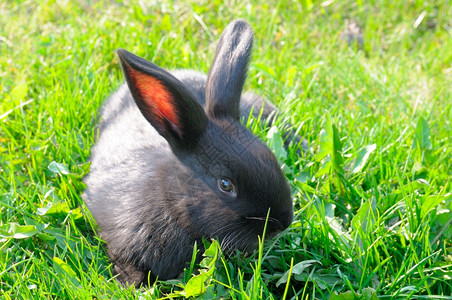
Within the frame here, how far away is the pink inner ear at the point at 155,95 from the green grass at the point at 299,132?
822 mm

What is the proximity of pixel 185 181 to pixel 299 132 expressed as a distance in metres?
1.46

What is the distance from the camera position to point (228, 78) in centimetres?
328

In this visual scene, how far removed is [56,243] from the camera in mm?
3174

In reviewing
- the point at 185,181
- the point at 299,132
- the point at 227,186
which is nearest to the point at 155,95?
the point at 185,181

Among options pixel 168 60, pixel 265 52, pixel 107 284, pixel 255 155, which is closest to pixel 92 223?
pixel 107 284

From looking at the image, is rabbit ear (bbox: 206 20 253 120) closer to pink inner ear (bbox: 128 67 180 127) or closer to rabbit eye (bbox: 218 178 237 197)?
pink inner ear (bbox: 128 67 180 127)

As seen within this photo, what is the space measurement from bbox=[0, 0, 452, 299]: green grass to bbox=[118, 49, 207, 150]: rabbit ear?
723 millimetres

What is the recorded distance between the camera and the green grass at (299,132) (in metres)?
2.93

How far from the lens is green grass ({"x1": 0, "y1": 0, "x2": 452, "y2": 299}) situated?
9.61 ft

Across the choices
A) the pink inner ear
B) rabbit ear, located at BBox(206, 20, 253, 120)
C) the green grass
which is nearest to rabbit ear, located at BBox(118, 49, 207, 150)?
the pink inner ear

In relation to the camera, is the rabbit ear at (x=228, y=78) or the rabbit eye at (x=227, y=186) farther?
the rabbit ear at (x=228, y=78)

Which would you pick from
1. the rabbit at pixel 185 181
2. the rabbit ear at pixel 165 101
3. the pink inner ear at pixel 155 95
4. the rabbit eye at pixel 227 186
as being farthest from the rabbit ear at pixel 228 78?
the rabbit eye at pixel 227 186

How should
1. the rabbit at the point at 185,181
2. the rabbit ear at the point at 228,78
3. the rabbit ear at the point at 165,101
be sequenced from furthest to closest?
the rabbit ear at the point at 228,78 < the rabbit at the point at 185,181 < the rabbit ear at the point at 165,101

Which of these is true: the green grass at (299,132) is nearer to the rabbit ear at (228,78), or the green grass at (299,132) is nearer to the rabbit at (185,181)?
the rabbit at (185,181)
